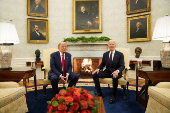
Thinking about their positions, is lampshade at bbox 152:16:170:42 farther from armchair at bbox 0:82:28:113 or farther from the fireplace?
the fireplace

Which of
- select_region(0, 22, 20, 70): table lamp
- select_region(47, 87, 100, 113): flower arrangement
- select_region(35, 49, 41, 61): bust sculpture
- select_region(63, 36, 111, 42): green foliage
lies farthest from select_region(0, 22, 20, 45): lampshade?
select_region(63, 36, 111, 42): green foliage

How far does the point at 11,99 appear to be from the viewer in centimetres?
182

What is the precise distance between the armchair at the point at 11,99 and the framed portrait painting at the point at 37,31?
383cm

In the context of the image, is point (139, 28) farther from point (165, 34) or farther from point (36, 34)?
point (36, 34)

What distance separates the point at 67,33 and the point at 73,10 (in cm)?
118

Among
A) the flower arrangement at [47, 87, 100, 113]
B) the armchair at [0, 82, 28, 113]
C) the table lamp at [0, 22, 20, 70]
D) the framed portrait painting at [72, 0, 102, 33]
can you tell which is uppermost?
the framed portrait painting at [72, 0, 102, 33]

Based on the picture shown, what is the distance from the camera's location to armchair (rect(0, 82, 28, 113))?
1.71 m

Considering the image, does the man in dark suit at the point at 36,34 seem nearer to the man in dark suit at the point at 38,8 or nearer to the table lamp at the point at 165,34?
the man in dark suit at the point at 38,8

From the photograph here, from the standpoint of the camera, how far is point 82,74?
575 centimetres

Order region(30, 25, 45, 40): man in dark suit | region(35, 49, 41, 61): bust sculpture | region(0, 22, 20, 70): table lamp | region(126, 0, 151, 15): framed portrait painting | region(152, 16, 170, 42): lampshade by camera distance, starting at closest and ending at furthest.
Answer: region(152, 16, 170, 42): lampshade
region(0, 22, 20, 70): table lamp
region(126, 0, 151, 15): framed portrait painting
region(35, 49, 41, 61): bust sculpture
region(30, 25, 45, 40): man in dark suit

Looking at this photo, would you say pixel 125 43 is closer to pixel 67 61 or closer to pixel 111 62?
pixel 111 62

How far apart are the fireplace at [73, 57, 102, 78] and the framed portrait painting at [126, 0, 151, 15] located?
278 cm

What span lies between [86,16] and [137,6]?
2.44 metres

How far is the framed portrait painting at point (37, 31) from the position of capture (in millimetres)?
5602
